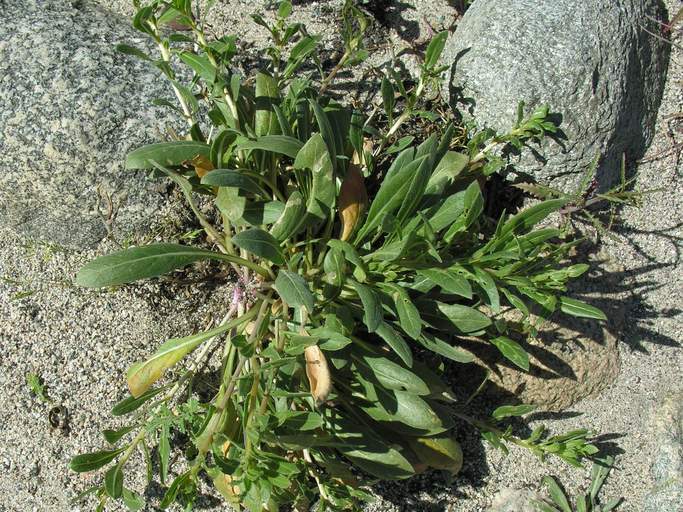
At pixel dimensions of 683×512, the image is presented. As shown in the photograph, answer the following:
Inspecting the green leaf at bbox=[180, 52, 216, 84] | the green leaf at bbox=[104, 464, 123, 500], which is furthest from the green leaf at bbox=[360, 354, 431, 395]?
the green leaf at bbox=[180, 52, 216, 84]

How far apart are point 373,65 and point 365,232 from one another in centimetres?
109

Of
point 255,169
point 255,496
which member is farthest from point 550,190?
point 255,496

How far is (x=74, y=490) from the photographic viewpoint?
3.00m

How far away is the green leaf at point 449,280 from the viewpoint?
2268 millimetres

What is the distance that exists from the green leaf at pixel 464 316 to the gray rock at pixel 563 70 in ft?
2.79

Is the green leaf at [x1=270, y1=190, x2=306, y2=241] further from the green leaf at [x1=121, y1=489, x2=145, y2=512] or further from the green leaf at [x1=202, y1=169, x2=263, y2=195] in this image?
the green leaf at [x1=121, y1=489, x2=145, y2=512]

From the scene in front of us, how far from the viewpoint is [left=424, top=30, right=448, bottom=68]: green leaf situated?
2891 mm

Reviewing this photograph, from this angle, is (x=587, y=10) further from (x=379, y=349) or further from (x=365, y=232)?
(x=379, y=349)

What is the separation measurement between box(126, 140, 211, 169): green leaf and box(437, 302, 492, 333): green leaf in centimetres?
101

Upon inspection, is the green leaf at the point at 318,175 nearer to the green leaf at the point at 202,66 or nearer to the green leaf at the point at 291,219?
the green leaf at the point at 291,219

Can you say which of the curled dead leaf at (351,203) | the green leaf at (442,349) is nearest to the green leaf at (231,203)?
the curled dead leaf at (351,203)

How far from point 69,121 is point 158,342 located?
969 millimetres

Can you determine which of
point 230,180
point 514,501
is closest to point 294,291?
point 230,180

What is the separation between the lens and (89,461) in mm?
2584
